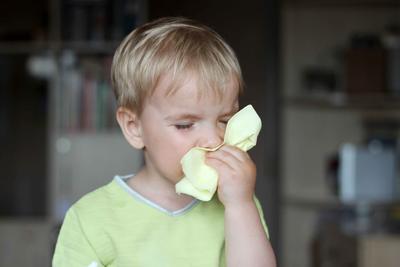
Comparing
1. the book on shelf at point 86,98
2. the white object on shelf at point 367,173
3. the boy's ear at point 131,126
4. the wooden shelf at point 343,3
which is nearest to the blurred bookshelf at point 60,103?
the book on shelf at point 86,98

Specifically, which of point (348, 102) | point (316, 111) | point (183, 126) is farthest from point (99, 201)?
point (316, 111)

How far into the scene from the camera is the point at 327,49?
409 cm

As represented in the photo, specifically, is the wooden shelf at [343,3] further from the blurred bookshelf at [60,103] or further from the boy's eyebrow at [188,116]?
the boy's eyebrow at [188,116]

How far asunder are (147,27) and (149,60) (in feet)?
0.38

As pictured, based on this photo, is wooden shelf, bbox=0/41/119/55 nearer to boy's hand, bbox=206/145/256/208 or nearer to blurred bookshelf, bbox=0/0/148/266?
blurred bookshelf, bbox=0/0/148/266

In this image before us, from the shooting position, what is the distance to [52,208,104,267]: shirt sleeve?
1213mm

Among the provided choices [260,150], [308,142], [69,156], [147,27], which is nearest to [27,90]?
[69,156]

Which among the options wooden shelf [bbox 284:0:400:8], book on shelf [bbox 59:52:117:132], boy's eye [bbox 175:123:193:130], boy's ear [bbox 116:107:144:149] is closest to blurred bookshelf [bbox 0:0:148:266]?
book on shelf [bbox 59:52:117:132]

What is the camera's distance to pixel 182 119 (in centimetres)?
121

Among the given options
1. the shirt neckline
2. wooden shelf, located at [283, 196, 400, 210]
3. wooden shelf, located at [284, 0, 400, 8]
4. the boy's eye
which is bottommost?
wooden shelf, located at [283, 196, 400, 210]

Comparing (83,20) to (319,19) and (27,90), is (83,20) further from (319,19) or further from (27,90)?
(319,19)

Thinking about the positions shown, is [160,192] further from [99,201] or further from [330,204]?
[330,204]

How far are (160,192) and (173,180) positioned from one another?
0.05 metres

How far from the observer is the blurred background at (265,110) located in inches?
146
